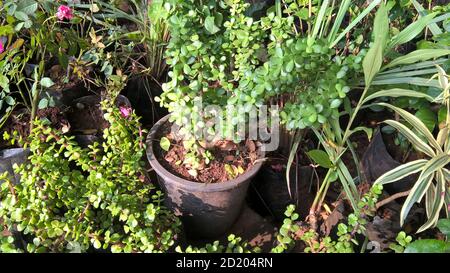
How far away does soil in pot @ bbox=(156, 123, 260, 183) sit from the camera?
152 centimetres

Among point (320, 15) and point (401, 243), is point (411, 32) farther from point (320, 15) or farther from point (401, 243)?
point (401, 243)

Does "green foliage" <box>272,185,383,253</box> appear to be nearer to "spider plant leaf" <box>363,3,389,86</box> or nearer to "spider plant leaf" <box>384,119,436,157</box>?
"spider plant leaf" <box>384,119,436,157</box>

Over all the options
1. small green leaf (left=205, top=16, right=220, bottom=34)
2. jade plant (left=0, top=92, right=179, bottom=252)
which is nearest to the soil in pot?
jade plant (left=0, top=92, right=179, bottom=252)

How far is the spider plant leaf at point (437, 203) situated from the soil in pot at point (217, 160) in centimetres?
54

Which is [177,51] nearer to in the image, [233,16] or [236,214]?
[233,16]

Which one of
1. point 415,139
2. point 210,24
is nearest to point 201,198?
point 210,24

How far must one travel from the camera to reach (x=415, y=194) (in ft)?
4.31

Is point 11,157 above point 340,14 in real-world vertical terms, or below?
below

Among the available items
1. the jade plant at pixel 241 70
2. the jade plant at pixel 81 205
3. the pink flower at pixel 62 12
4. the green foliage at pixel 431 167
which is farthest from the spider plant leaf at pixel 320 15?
the pink flower at pixel 62 12

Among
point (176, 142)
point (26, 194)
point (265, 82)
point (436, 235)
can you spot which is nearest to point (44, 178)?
point (26, 194)

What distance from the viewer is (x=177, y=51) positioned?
1318mm

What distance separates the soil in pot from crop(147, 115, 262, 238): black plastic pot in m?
0.03

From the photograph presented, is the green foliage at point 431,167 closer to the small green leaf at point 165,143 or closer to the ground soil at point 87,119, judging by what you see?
the small green leaf at point 165,143

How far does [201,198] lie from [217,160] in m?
0.13
